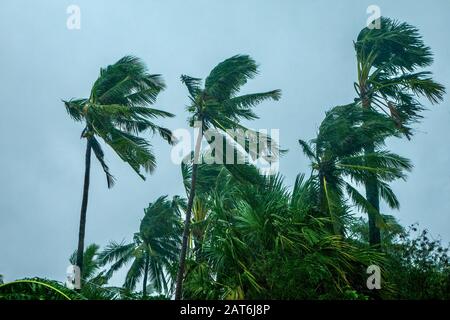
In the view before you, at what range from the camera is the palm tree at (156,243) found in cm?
2825

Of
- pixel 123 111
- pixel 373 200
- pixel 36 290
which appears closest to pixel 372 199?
pixel 373 200

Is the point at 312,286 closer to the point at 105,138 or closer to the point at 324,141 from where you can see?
the point at 324,141

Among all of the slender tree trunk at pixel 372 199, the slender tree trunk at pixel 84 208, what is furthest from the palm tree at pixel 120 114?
the slender tree trunk at pixel 372 199

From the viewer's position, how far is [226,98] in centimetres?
2011

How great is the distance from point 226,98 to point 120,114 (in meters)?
3.79

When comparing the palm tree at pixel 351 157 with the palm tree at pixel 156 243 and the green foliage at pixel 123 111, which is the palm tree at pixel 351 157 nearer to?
the green foliage at pixel 123 111

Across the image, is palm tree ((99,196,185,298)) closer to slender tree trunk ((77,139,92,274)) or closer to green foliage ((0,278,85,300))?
slender tree trunk ((77,139,92,274))

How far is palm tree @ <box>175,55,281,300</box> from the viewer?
1922cm

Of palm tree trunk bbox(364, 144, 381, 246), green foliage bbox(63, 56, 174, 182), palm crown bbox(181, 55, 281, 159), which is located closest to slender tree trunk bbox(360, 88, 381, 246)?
palm tree trunk bbox(364, 144, 381, 246)

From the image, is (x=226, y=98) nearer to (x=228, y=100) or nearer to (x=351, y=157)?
(x=228, y=100)

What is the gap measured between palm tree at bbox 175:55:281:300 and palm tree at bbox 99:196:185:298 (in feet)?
30.5
